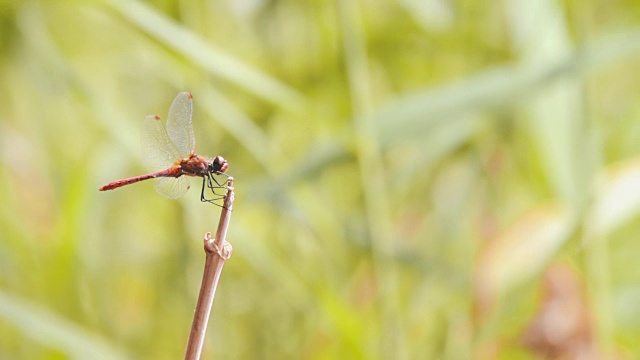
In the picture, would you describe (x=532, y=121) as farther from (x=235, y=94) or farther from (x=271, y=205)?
(x=235, y=94)

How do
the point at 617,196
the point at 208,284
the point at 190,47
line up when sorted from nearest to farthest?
the point at 208,284 → the point at 190,47 → the point at 617,196

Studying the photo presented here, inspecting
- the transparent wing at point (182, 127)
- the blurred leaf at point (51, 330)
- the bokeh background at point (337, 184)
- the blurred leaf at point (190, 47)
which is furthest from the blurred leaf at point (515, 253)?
the transparent wing at point (182, 127)

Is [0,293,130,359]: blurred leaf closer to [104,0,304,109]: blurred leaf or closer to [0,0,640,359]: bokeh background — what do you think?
[0,0,640,359]: bokeh background

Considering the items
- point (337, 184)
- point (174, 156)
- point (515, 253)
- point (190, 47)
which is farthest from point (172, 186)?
point (337, 184)

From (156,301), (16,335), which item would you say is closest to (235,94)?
(156,301)

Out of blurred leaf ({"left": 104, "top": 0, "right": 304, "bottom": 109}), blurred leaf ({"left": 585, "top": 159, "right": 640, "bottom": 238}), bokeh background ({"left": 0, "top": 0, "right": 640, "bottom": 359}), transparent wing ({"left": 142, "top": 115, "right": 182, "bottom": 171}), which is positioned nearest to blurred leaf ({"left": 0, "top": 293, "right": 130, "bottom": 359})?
bokeh background ({"left": 0, "top": 0, "right": 640, "bottom": 359})

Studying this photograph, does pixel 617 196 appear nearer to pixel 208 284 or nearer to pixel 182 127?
pixel 182 127
